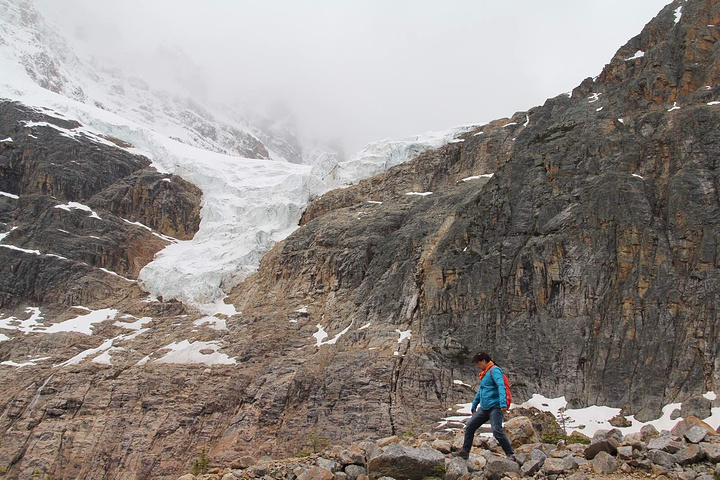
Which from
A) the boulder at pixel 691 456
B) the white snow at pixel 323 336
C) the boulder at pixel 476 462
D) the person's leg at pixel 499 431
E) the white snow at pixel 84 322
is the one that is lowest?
the white snow at pixel 323 336

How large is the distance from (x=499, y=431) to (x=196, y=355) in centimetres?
4507

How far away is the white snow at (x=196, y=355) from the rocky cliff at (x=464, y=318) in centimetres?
24

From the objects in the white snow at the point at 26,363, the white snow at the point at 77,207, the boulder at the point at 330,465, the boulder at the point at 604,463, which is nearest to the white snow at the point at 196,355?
the white snow at the point at 26,363

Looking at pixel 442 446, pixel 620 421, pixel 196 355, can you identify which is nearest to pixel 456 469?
pixel 442 446

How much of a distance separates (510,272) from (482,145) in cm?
2961

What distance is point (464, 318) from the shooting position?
148ft

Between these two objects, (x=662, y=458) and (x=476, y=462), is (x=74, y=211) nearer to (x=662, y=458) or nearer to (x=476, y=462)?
(x=476, y=462)

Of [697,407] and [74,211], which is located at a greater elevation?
[74,211]

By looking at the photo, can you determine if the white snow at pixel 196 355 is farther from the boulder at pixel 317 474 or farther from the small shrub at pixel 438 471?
the small shrub at pixel 438 471

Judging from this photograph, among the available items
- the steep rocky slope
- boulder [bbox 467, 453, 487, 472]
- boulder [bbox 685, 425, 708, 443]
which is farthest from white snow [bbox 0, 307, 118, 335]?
boulder [bbox 685, 425, 708, 443]

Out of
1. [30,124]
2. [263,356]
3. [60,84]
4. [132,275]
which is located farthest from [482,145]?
[60,84]

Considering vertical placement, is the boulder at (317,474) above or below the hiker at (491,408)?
below

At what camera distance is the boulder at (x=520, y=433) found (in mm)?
14766

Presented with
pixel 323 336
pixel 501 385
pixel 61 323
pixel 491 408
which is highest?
pixel 501 385
